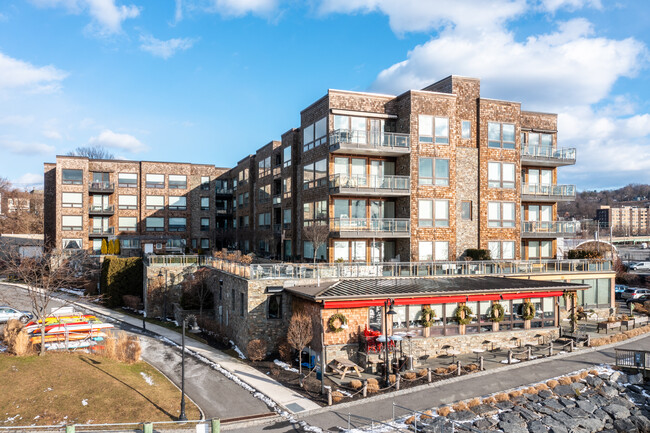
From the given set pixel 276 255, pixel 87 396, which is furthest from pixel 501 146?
pixel 87 396

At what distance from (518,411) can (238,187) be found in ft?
147

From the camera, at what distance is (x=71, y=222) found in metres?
51.9

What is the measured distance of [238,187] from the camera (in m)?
56.8

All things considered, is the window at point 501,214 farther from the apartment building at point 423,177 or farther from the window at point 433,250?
the window at point 433,250

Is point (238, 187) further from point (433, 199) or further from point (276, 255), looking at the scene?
point (433, 199)

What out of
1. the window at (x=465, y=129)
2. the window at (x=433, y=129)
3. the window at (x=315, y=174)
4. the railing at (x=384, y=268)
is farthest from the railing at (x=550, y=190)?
the window at (x=315, y=174)

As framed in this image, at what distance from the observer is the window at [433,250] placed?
32.7m

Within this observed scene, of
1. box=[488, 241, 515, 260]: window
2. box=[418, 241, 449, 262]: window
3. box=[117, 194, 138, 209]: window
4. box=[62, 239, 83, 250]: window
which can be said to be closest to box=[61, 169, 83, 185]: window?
box=[117, 194, 138, 209]: window

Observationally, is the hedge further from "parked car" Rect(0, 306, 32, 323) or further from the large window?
the large window

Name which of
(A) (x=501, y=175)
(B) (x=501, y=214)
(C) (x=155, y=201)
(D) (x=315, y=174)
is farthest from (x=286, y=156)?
(C) (x=155, y=201)

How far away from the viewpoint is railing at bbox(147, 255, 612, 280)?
82.4 feet

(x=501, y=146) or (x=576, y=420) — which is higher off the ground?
(x=501, y=146)

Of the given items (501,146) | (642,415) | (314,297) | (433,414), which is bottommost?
(642,415)

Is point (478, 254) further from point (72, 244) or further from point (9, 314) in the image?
point (72, 244)
